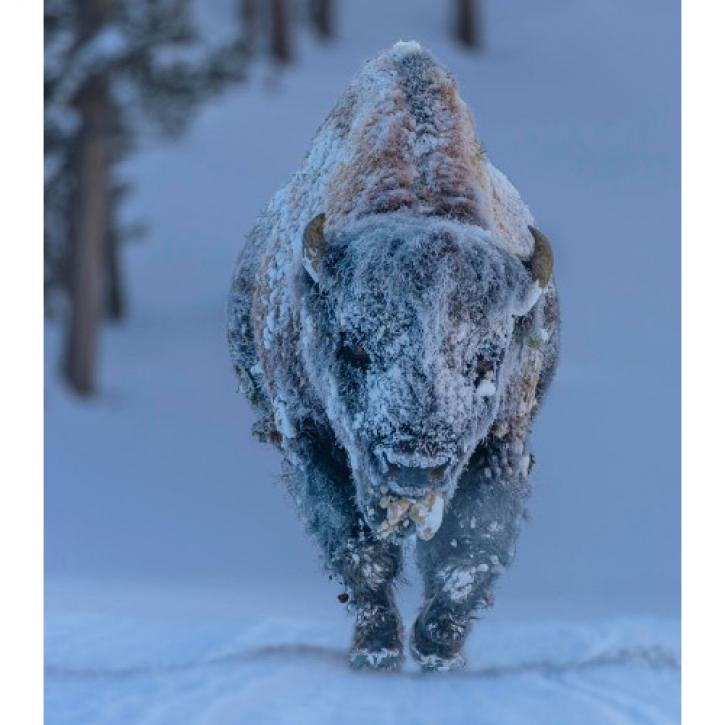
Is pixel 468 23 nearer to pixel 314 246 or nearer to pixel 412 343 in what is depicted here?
pixel 314 246

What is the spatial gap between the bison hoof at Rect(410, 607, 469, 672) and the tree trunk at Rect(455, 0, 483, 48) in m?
1.40

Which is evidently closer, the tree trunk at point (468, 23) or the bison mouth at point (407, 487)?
the bison mouth at point (407, 487)

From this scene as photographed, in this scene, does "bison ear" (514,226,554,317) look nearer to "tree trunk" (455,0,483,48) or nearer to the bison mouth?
the bison mouth

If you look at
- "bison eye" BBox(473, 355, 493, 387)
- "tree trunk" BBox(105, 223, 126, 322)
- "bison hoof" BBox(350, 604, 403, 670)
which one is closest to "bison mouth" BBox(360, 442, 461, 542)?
"bison eye" BBox(473, 355, 493, 387)

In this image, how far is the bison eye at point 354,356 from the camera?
230 cm

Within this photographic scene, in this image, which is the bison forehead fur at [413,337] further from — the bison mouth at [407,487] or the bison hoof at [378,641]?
the bison hoof at [378,641]

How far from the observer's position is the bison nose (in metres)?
2.16

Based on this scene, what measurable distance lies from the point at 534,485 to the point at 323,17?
1534 millimetres

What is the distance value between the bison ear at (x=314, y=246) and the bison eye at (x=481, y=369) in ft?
1.11

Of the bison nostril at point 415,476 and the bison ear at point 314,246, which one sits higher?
the bison ear at point 314,246
